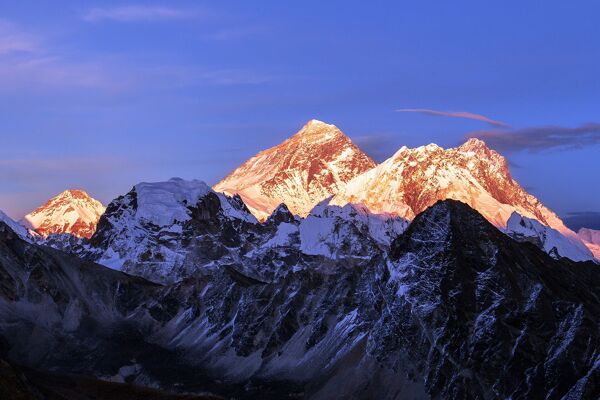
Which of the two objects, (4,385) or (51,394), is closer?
(4,385)

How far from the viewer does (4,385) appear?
142 metres

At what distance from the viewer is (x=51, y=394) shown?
173 meters

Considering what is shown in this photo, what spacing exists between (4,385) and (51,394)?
31366mm
